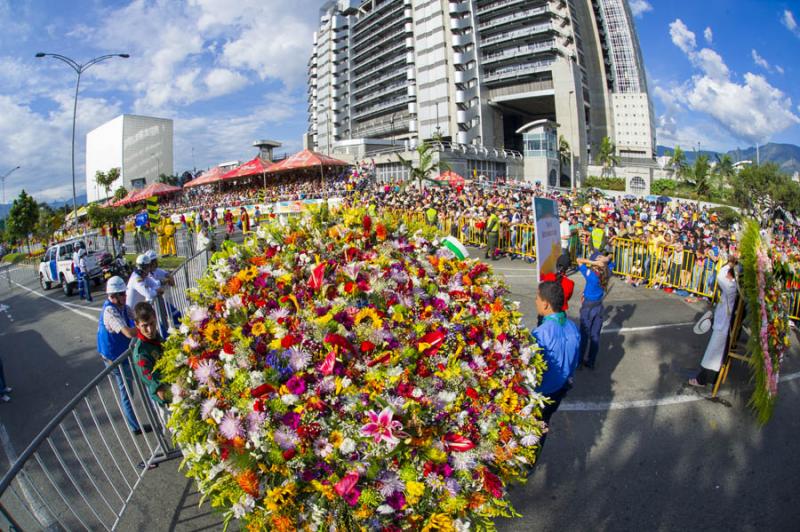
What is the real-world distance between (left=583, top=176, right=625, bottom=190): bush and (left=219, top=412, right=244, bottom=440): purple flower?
66521 mm

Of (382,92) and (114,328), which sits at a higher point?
(382,92)

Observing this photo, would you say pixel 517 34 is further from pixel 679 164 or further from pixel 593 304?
pixel 593 304

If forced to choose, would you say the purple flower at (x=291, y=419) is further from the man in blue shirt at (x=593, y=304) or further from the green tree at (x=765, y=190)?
the green tree at (x=765, y=190)

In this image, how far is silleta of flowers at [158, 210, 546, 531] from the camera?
7.68 feet

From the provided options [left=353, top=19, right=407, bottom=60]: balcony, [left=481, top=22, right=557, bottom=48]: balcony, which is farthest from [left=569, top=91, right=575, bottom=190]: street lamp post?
[left=353, top=19, right=407, bottom=60]: balcony

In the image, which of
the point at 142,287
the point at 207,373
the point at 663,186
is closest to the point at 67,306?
the point at 142,287

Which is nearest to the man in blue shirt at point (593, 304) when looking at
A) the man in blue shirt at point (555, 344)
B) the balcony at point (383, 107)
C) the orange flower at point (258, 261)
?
the man in blue shirt at point (555, 344)

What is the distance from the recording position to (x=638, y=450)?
15.1ft

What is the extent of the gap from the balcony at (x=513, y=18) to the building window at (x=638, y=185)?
28349 mm

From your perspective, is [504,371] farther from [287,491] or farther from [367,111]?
[367,111]

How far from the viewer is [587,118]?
76625 mm

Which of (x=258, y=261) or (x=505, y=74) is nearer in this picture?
(x=258, y=261)

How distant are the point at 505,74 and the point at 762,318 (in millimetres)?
72828

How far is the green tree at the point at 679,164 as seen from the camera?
63281 mm
